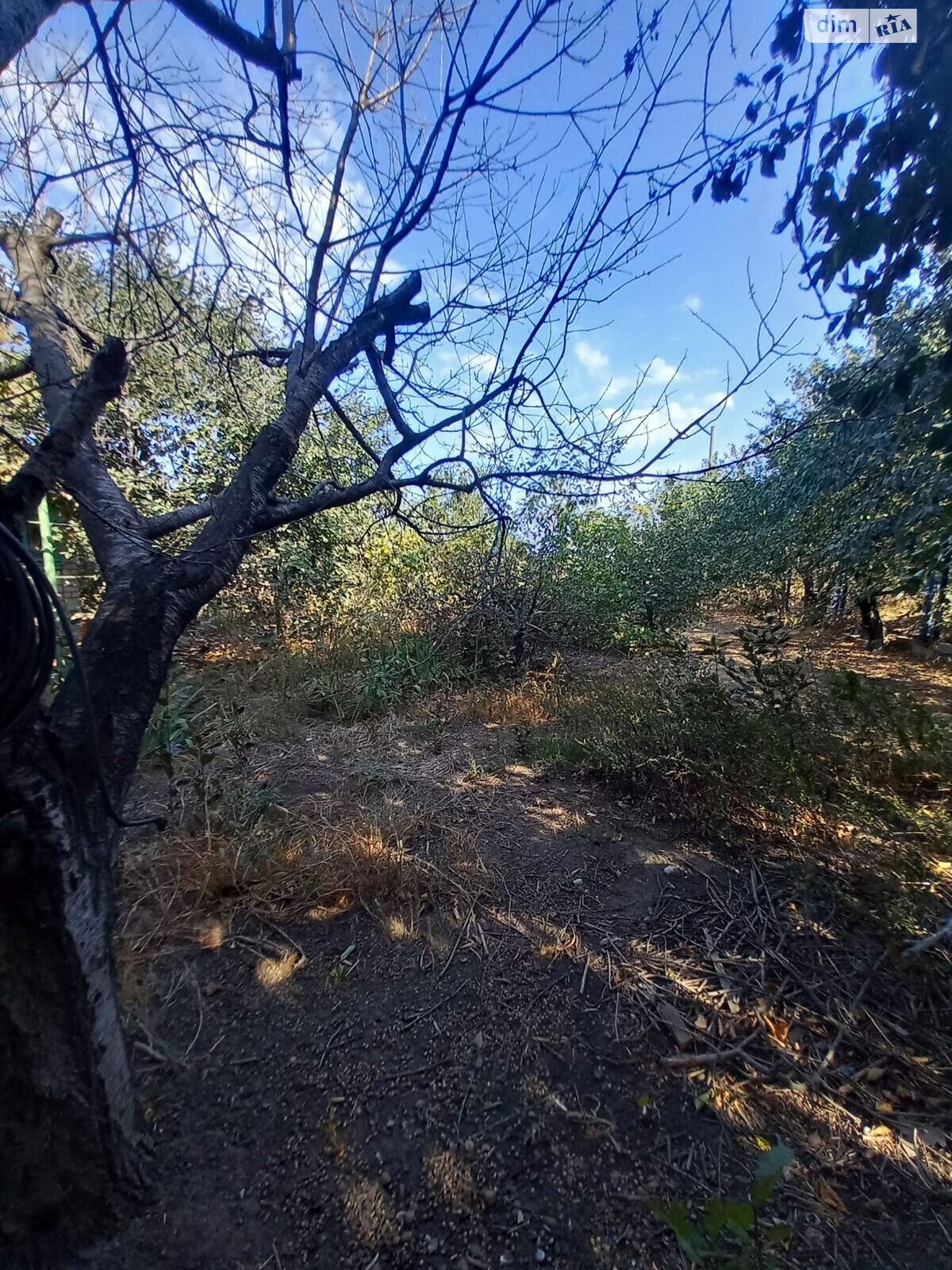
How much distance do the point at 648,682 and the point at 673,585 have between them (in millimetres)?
3350

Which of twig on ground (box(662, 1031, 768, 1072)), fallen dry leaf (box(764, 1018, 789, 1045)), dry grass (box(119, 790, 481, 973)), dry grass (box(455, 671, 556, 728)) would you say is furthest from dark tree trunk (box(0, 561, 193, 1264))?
dry grass (box(455, 671, 556, 728))

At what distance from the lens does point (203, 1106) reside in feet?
4.48

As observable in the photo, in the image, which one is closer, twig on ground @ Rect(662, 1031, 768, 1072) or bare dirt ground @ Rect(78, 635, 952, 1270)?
bare dirt ground @ Rect(78, 635, 952, 1270)

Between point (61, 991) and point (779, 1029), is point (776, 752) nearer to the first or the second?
point (779, 1029)

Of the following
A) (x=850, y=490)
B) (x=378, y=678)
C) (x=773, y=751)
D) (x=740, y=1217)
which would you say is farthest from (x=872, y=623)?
(x=740, y=1217)

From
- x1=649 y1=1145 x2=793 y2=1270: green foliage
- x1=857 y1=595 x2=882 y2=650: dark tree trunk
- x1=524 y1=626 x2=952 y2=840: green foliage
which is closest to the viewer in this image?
x1=649 y1=1145 x2=793 y2=1270: green foliage

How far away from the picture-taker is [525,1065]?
1479 mm

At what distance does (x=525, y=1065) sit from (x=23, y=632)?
1.74 meters

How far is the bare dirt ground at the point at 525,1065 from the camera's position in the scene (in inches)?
44.8

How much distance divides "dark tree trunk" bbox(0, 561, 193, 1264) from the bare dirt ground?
0.16 m

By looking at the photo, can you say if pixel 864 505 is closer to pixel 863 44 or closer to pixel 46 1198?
pixel 863 44

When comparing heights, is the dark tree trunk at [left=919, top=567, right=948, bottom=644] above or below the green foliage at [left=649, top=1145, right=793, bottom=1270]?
above

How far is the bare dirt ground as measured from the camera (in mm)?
1138

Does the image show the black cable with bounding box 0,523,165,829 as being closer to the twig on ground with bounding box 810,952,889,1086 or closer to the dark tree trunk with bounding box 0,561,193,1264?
the dark tree trunk with bounding box 0,561,193,1264
